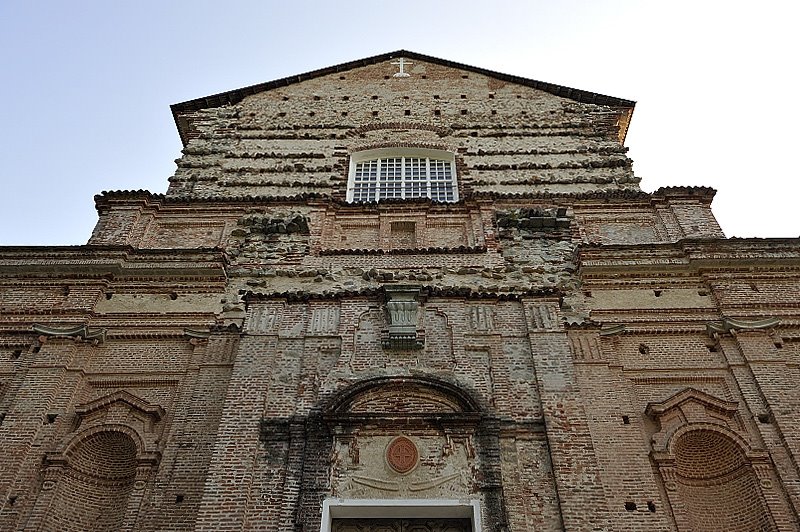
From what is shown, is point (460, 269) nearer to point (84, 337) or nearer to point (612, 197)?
point (612, 197)

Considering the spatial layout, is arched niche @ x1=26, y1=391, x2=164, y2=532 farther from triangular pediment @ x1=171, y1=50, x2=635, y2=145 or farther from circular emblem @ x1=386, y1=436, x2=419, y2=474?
triangular pediment @ x1=171, y1=50, x2=635, y2=145

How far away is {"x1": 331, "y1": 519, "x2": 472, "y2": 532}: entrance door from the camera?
7.99 metres

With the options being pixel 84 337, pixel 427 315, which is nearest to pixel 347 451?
pixel 427 315

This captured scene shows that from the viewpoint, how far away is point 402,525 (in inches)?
315

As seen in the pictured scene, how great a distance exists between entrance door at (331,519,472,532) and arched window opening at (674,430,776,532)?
317 centimetres

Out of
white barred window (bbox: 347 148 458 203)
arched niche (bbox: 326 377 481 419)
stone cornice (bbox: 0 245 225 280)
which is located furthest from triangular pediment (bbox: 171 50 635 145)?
arched niche (bbox: 326 377 481 419)

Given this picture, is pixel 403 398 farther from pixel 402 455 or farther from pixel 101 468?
pixel 101 468

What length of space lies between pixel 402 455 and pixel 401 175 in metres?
8.46

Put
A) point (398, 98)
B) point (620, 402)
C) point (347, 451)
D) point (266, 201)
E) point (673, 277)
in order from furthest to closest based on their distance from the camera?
point (398, 98) → point (266, 201) → point (673, 277) → point (620, 402) → point (347, 451)

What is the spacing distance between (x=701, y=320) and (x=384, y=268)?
5287 mm

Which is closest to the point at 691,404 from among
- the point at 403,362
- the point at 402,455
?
the point at 403,362

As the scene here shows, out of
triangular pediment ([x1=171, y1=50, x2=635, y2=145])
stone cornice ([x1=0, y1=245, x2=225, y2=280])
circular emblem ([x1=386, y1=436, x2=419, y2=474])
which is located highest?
triangular pediment ([x1=171, y1=50, x2=635, y2=145])

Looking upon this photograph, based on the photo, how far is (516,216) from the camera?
Result: 1309cm

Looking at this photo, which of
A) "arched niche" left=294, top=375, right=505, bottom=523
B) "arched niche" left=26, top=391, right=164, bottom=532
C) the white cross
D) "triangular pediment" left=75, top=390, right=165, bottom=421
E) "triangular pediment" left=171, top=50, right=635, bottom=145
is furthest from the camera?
the white cross
